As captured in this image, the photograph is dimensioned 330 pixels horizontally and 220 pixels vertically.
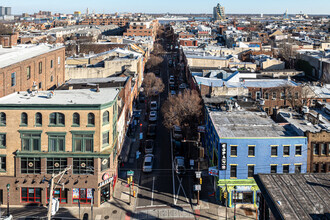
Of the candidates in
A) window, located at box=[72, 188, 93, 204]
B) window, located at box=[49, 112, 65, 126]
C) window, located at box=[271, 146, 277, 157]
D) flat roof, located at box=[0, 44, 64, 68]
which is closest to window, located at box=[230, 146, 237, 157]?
window, located at box=[271, 146, 277, 157]

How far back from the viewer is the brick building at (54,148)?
3512cm

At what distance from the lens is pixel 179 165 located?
4447 cm

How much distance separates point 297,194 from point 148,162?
23936 mm

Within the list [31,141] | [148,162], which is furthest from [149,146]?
[31,141]

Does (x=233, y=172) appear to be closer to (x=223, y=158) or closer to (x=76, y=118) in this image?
(x=223, y=158)

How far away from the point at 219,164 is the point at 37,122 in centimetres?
1916

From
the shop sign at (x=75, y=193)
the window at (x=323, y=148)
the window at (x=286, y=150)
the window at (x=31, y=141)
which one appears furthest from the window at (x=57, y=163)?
the window at (x=323, y=148)

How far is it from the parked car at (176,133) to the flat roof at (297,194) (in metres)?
28.4

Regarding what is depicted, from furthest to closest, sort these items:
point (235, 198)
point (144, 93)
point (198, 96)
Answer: point (144, 93) → point (198, 96) → point (235, 198)

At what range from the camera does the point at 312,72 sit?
281 ft

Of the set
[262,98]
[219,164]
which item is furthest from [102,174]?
[262,98]

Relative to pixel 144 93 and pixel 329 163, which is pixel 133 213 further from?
pixel 144 93

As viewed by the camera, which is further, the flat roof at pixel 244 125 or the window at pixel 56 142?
the flat roof at pixel 244 125

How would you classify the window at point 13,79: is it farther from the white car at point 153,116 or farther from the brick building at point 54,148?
the white car at point 153,116
